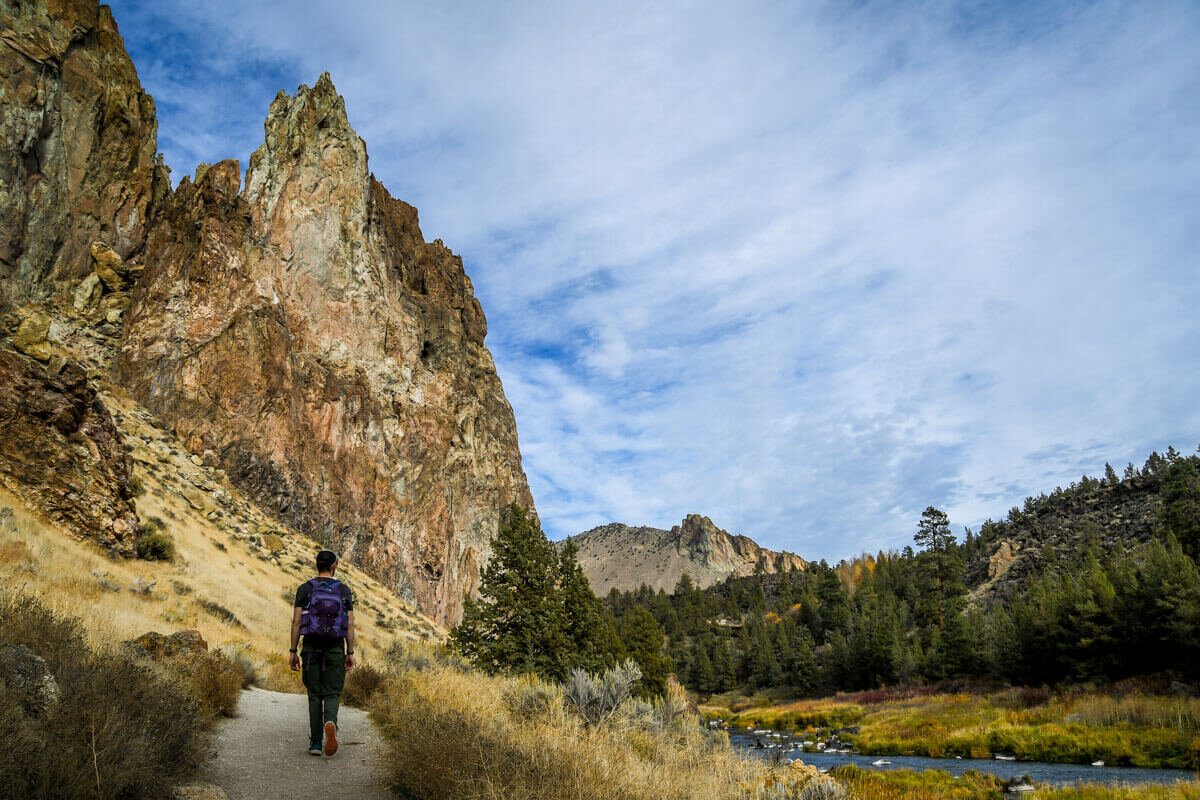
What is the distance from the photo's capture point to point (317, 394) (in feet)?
187

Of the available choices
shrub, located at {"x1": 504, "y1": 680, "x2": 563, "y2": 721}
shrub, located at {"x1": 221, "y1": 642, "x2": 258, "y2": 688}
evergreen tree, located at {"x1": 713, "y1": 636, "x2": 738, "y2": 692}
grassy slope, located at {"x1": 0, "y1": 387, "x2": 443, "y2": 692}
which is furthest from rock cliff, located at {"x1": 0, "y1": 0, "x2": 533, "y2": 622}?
evergreen tree, located at {"x1": 713, "y1": 636, "x2": 738, "y2": 692}

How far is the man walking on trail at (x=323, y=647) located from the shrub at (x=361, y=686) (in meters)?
5.36

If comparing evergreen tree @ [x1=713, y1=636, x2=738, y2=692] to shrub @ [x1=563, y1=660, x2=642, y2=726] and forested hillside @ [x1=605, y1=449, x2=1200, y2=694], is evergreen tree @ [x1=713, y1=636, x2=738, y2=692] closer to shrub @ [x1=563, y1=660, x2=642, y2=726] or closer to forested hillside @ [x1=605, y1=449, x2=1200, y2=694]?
forested hillside @ [x1=605, y1=449, x2=1200, y2=694]

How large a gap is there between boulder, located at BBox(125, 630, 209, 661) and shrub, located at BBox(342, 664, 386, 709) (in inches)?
118

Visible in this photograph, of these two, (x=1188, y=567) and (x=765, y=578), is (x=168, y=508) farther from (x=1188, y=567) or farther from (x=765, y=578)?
(x=765, y=578)

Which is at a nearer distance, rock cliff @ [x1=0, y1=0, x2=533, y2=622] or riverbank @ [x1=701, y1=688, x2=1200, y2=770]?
riverbank @ [x1=701, y1=688, x2=1200, y2=770]

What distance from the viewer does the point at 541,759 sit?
555cm

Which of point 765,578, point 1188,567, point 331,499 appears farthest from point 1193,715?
point 765,578

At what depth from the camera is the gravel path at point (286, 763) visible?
5.43 metres

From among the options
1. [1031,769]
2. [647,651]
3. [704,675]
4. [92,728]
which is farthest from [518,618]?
[704,675]

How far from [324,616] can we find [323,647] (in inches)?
13.5

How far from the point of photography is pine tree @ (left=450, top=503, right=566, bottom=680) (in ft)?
60.5

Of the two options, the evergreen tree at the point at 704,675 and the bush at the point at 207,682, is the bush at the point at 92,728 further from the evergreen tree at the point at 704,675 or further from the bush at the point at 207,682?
the evergreen tree at the point at 704,675

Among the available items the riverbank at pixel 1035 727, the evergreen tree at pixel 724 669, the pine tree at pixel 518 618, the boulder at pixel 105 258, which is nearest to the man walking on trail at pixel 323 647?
the pine tree at pixel 518 618
